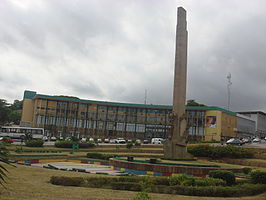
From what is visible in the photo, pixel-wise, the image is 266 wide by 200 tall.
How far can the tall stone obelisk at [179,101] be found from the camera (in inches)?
1016

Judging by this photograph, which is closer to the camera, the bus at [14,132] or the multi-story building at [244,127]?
the bus at [14,132]

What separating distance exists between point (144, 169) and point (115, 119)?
59.5m

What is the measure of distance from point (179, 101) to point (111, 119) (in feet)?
176

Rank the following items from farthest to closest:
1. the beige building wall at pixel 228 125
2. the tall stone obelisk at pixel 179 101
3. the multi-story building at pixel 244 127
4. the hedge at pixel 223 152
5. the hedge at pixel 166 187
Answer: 1. the multi-story building at pixel 244 127
2. the beige building wall at pixel 228 125
3. the hedge at pixel 223 152
4. the tall stone obelisk at pixel 179 101
5. the hedge at pixel 166 187

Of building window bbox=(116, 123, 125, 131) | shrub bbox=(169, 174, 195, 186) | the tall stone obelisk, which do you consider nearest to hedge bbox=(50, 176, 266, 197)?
shrub bbox=(169, 174, 195, 186)

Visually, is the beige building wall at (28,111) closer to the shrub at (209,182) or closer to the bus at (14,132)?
Answer: the bus at (14,132)

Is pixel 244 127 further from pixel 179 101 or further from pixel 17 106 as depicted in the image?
pixel 17 106

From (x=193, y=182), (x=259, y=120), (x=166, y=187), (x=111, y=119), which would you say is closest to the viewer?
(x=166, y=187)

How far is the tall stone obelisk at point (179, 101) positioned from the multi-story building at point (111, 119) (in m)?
46.7

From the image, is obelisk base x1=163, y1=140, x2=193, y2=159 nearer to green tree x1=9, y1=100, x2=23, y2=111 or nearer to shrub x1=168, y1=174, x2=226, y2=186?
shrub x1=168, y1=174, x2=226, y2=186

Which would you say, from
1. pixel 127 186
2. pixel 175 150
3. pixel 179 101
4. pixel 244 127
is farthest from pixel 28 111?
pixel 127 186

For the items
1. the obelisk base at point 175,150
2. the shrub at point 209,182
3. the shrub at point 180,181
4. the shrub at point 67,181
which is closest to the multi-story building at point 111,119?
the obelisk base at point 175,150

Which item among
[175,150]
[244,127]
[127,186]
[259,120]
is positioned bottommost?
[127,186]

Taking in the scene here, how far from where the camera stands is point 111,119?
260ft
